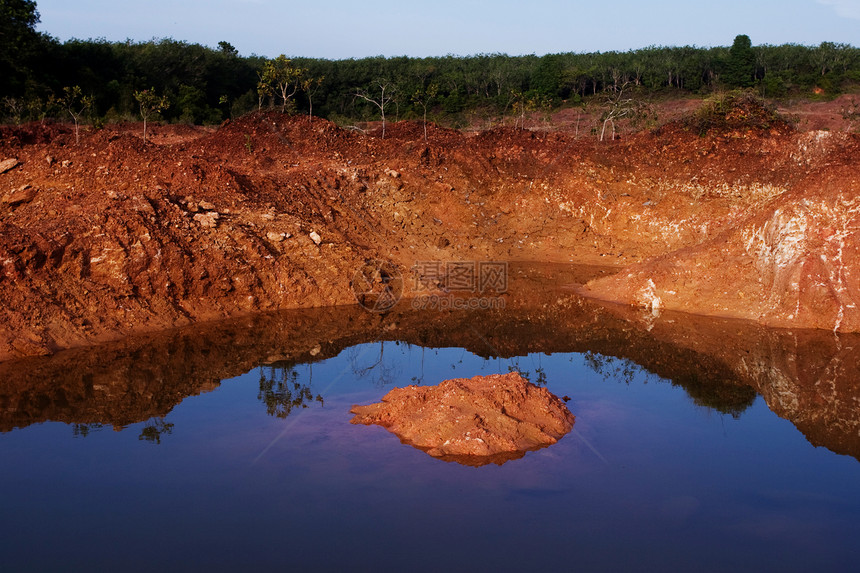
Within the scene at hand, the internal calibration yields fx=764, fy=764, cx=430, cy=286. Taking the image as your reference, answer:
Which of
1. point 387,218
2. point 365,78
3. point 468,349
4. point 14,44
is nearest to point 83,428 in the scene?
point 468,349

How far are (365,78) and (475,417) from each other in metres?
36.5

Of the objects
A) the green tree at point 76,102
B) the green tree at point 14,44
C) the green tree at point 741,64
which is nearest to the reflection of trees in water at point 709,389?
the green tree at point 76,102

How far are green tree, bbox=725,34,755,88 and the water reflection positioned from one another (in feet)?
100

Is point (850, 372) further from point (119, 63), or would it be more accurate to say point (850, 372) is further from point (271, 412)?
point (119, 63)

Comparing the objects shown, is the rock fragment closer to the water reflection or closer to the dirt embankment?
the dirt embankment

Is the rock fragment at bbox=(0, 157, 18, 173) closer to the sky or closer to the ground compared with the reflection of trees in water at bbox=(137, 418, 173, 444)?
closer to the sky

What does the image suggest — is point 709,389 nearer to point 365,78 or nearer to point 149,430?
point 149,430

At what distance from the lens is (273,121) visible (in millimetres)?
20625

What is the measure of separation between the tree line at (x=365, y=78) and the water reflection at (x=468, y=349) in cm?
1318

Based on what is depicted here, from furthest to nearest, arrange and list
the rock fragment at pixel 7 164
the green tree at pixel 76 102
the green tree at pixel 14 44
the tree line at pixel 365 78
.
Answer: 1. the tree line at pixel 365 78
2. the green tree at pixel 14 44
3. the green tree at pixel 76 102
4. the rock fragment at pixel 7 164

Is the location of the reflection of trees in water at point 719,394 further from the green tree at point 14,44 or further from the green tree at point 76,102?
the green tree at point 14,44

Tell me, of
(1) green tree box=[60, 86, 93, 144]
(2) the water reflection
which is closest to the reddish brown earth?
(2) the water reflection

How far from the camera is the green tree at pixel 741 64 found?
39.8 metres

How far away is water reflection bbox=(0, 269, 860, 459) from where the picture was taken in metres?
9.20
